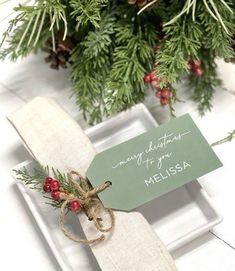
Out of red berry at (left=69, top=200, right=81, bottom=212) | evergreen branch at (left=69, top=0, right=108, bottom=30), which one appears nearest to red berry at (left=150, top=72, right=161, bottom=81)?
evergreen branch at (left=69, top=0, right=108, bottom=30)

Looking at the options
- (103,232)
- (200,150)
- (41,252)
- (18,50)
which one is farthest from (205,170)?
(18,50)

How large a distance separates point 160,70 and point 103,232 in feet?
Result: 0.78

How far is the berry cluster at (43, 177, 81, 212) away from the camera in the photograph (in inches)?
22.1

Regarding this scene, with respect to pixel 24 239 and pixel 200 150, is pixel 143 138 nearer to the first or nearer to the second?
pixel 200 150

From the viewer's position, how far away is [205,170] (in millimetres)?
594

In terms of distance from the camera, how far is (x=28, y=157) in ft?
2.42

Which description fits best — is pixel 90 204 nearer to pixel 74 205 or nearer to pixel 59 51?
pixel 74 205

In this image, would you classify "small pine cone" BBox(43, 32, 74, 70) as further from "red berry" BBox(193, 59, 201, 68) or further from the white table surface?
"red berry" BBox(193, 59, 201, 68)

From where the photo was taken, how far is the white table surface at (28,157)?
2.07 ft

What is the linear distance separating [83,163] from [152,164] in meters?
0.09

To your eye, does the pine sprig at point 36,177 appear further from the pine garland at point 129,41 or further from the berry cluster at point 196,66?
the berry cluster at point 196,66

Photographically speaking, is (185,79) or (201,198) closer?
(201,198)

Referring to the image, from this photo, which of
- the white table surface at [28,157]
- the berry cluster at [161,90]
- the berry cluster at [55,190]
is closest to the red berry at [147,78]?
the berry cluster at [161,90]

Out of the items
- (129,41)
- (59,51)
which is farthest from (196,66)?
(59,51)
